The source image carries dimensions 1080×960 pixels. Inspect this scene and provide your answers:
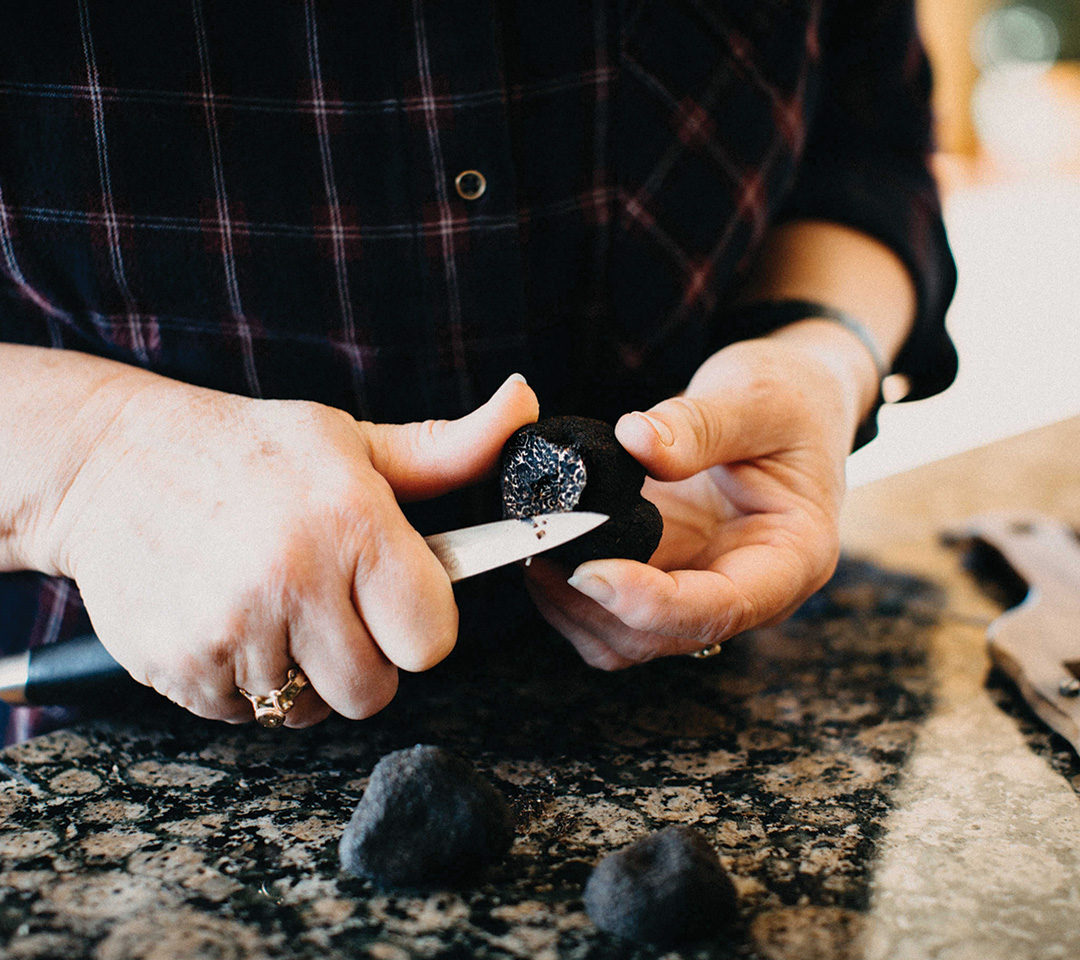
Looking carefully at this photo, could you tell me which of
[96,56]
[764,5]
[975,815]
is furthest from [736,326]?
[96,56]

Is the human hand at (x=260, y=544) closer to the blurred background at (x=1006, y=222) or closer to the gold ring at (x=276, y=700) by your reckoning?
the gold ring at (x=276, y=700)

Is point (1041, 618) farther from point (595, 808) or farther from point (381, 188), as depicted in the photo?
point (381, 188)

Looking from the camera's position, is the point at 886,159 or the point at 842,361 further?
the point at 886,159

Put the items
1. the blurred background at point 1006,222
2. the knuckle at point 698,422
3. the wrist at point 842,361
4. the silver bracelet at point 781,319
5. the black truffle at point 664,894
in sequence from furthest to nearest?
the blurred background at point 1006,222 < the silver bracelet at point 781,319 < the wrist at point 842,361 < the knuckle at point 698,422 < the black truffle at point 664,894

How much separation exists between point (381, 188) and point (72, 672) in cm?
56

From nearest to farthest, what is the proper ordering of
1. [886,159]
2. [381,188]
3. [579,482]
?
[579,482], [381,188], [886,159]

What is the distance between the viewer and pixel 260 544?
63 centimetres

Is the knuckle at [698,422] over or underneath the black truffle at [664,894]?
over

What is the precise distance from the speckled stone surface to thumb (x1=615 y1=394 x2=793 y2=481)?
0.27 meters

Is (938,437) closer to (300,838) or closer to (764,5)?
(764,5)

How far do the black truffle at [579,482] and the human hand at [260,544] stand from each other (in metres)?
0.03

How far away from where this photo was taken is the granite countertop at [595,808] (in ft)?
1.83

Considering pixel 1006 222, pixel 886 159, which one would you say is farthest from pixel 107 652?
pixel 1006 222

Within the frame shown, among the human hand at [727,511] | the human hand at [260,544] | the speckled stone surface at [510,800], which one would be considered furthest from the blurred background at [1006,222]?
the human hand at [260,544]
